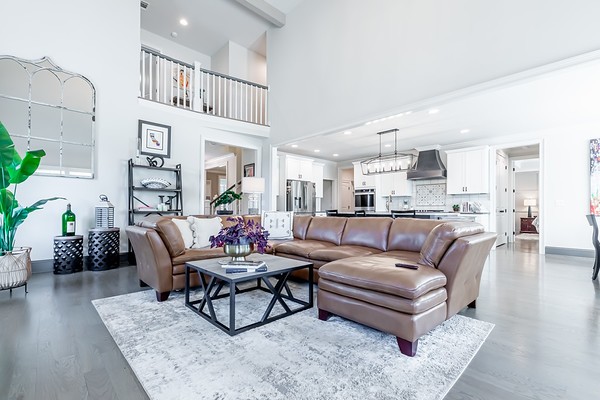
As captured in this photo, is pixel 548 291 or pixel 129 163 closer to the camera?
pixel 548 291

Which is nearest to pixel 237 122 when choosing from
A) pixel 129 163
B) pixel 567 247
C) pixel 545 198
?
pixel 129 163

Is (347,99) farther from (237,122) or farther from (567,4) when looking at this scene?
(567,4)

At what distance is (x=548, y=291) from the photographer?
129 inches

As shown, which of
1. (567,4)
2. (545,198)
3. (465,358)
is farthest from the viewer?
(545,198)

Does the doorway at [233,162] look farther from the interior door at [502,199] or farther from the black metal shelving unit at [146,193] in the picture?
the interior door at [502,199]

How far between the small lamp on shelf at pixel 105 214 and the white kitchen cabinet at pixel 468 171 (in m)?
7.52

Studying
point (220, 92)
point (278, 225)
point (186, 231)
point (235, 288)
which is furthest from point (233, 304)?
point (220, 92)

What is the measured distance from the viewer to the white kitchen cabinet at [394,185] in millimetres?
8242

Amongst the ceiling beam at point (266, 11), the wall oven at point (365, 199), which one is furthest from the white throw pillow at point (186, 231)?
the wall oven at point (365, 199)

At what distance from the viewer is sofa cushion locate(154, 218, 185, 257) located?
291 cm

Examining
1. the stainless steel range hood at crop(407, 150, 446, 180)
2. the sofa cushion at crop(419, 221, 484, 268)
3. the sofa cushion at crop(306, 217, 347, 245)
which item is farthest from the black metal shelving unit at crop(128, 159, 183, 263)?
the stainless steel range hood at crop(407, 150, 446, 180)

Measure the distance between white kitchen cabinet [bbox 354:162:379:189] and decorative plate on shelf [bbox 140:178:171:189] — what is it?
5.89 m

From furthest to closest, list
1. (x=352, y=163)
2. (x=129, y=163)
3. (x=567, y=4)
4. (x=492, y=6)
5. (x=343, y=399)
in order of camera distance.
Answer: (x=352, y=163) → (x=129, y=163) → (x=492, y=6) → (x=567, y=4) → (x=343, y=399)

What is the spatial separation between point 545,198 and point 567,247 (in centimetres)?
108
